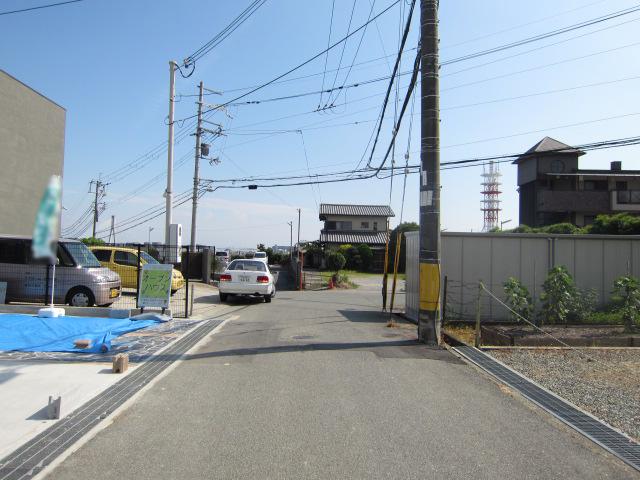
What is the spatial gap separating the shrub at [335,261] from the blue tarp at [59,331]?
32795mm

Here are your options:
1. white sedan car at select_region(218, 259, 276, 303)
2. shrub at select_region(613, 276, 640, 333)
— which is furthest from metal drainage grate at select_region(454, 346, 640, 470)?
white sedan car at select_region(218, 259, 276, 303)

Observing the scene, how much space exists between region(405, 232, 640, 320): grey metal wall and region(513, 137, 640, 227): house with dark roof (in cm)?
2610

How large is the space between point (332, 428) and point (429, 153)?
670cm

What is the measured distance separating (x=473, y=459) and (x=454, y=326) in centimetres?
821

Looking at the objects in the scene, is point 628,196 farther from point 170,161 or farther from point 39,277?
point 39,277

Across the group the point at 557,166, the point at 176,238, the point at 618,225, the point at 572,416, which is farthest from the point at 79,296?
the point at 557,166

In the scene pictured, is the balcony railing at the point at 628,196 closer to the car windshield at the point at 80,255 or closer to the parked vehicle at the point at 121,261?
the parked vehicle at the point at 121,261

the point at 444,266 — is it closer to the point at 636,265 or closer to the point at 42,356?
the point at 636,265

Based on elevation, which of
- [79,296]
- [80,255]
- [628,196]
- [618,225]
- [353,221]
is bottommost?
[79,296]

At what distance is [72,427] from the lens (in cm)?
482

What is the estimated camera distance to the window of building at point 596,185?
38.9m

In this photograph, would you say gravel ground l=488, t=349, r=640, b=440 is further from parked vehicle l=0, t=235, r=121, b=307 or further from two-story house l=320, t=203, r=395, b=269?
two-story house l=320, t=203, r=395, b=269

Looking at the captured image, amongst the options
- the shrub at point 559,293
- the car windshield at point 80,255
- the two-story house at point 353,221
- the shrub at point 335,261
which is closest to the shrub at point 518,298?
the shrub at point 559,293

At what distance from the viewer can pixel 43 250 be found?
1.94m
